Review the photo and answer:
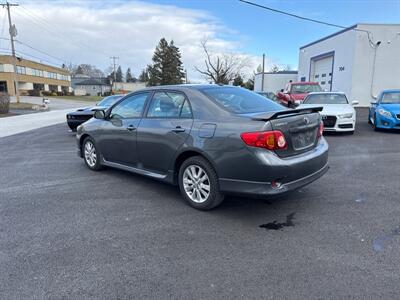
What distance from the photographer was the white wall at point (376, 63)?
71.8ft

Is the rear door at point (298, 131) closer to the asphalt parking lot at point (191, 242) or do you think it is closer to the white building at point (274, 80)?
the asphalt parking lot at point (191, 242)

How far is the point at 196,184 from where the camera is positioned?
158 inches

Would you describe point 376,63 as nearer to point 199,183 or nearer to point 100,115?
point 100,115

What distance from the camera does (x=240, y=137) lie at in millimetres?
3443

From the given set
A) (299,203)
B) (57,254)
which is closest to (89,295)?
(57,254)

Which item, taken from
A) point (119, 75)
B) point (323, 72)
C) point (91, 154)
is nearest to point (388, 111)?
point (91, 154)

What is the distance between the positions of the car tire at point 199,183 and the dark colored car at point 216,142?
0.04 feet

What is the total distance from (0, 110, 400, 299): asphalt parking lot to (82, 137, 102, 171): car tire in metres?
0.56

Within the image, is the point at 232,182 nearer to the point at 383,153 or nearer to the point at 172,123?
the point at 172,123

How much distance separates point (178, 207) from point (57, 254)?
1.60 metres

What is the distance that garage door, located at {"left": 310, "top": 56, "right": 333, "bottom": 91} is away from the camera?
26.9m

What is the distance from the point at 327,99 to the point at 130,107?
27.2 feet

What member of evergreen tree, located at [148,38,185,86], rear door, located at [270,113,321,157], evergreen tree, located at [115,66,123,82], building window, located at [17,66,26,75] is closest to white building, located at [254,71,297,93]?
evergreen tree, located at [148,38,185,86]

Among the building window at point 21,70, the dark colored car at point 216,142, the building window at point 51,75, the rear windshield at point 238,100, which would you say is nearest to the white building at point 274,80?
the rear windshield at point 238,100
